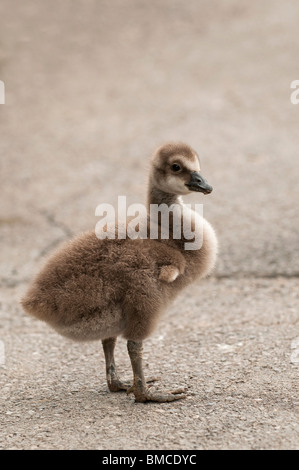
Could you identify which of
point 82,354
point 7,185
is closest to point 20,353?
point 82,354

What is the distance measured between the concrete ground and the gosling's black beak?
3.23 ft

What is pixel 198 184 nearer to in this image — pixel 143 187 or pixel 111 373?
pixel 111 373

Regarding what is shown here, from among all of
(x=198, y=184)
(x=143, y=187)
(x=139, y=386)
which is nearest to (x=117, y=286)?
(x=139, y=386)

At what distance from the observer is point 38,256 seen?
674 cm

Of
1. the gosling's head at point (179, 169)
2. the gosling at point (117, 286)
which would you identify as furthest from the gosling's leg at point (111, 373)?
the gosling's head at point (179, 169)

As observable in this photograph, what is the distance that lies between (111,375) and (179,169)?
4.06ft

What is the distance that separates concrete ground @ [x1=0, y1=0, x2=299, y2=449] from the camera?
3.76 m

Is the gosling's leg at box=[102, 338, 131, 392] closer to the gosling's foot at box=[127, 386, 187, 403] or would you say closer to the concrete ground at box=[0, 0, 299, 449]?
the concrete ground at box=[0, 0, 299, 449]

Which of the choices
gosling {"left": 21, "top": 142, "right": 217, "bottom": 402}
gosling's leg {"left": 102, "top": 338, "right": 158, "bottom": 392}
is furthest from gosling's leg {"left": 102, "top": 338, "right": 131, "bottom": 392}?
gosling {"left": 21, "top": 142, "right": 217, "bottom": 402}

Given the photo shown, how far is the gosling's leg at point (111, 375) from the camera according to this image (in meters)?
4.13

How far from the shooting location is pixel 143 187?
611 cm

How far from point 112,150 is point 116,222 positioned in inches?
194
